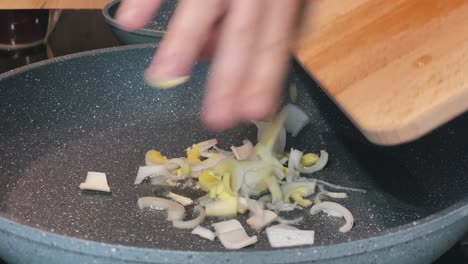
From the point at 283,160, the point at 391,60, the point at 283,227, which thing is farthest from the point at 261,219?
the point at 391,60

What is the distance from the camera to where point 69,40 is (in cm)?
126

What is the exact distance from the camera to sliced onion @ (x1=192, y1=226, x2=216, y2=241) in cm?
76

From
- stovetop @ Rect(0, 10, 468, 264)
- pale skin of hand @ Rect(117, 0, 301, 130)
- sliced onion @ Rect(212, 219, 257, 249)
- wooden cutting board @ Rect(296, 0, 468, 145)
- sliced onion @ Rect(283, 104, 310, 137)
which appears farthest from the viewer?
stovetop @ Rect(0, 10, 468, 264)

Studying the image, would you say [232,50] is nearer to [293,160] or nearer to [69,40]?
[293,160]

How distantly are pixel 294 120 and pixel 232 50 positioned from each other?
22.7 inches

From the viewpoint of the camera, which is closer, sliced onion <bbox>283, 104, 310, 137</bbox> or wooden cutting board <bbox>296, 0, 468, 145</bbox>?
wooden cutting board <bbox>296, 0, 468, 145</bbox>

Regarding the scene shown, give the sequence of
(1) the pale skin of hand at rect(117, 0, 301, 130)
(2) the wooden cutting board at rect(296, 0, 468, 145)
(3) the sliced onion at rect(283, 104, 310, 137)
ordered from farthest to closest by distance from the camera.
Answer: (3) the sliced onion at rect(283, 104, 310, 137) → (2) the wooden cutting board at rect(296, 0, 468, 145) → (1) the pale skin of hand at rect(117, 0, 301, 130)

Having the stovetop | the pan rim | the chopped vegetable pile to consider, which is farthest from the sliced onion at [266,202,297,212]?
the stovetop

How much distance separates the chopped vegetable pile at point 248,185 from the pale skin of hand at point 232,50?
1.15 feet

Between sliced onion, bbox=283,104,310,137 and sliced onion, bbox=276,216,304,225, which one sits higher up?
sliced onion, bbox=283,104,310,137

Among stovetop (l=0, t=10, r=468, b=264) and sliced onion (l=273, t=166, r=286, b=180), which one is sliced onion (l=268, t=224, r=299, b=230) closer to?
sliced onion (l=273, t=166, r=286, b=180)

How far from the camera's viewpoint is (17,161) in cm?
88

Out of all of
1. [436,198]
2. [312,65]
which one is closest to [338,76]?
[312,65]

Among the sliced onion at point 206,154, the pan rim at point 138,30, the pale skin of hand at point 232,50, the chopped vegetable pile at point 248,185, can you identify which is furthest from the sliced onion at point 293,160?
the pale skin of hand at point 232,50
